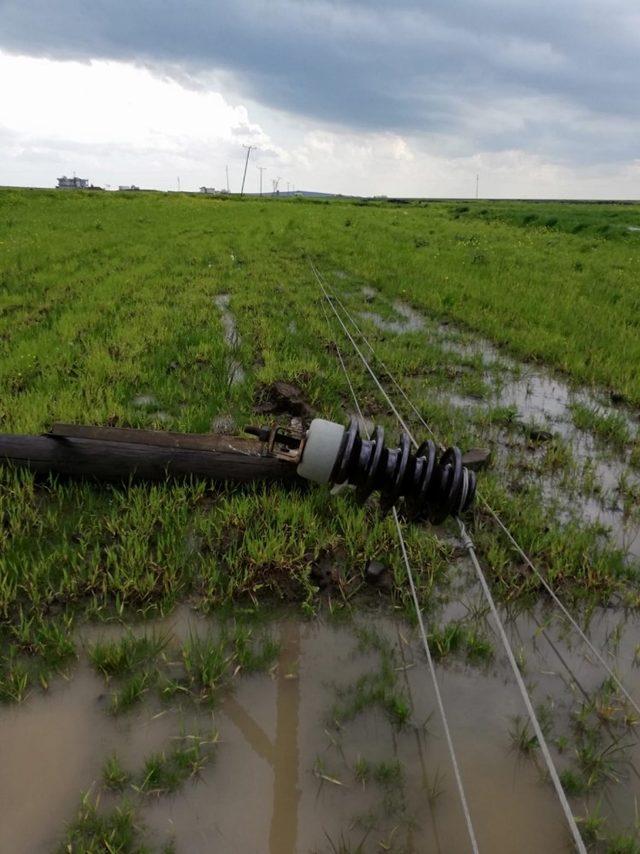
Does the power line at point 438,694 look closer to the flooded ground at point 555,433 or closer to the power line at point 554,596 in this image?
the power line at point 554,596

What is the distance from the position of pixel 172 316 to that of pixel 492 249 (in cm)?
1223

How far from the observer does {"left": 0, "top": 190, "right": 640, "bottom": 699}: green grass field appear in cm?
284

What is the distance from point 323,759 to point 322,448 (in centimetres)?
116

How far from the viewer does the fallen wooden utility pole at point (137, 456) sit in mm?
3471

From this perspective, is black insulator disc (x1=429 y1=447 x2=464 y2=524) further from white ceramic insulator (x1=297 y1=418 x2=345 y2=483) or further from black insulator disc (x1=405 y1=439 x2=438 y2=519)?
white ceramic insulator (x1=297 y1=418 x2=345 y2=483)

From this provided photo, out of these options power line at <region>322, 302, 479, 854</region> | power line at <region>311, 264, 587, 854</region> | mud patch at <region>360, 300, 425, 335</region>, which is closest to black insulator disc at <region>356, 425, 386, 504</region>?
power line at <region>311, 264, 587, 854</region>

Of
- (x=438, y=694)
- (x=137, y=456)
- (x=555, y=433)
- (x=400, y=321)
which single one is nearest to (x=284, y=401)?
(x=137, y=456)

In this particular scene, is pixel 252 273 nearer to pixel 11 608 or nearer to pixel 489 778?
pixel 11 608

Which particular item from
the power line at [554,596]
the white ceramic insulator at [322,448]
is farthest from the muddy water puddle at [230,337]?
the white ceramic insulator at [322,448]

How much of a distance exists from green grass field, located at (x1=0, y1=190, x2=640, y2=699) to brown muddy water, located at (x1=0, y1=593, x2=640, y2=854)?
343 mm

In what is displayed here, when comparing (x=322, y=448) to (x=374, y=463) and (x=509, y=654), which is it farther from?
(x=509, y=654)

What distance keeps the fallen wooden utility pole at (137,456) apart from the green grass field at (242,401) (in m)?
0.12

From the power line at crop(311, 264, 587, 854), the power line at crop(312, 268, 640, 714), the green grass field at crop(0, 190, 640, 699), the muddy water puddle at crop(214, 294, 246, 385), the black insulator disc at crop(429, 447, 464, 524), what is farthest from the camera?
the muddy water puddle at crop(214, 294, 246, 385)

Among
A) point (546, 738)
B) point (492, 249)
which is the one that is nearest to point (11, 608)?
point (546, 738)
